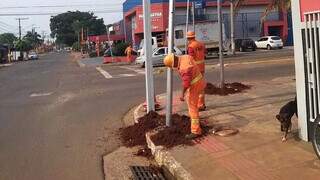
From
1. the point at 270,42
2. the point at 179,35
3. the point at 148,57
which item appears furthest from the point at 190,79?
the point at 270,42

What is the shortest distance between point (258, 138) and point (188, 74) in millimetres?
1499

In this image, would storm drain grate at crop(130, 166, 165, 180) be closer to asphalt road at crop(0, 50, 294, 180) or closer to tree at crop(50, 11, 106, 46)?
asphalt road at crop(0, 50, 294, 180)

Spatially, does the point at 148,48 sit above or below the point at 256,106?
above

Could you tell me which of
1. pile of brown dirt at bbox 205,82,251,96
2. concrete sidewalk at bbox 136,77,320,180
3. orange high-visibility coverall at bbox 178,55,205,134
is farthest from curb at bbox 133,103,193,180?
pile of brown dirt at bbox 205,82,251,96

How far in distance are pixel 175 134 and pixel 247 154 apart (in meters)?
1.95

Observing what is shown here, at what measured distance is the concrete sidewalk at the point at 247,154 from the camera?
7066 mm


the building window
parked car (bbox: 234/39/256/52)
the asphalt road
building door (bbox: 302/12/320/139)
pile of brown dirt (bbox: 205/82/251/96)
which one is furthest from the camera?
parked car (bbox: 234/39/256/52)

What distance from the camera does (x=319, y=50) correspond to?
785 centimetres

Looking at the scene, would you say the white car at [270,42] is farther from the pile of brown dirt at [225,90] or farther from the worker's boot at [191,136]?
the worker's boot at [191,136]

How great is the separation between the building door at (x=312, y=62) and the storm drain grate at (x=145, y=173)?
2.27m

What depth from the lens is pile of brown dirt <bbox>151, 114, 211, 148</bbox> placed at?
9.25 metres

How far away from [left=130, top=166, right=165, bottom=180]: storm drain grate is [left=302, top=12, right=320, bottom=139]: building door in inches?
89.3

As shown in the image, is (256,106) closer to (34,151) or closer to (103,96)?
(34,151)

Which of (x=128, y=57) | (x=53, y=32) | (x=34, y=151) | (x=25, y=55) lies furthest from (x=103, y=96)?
(x=53, y=32)
